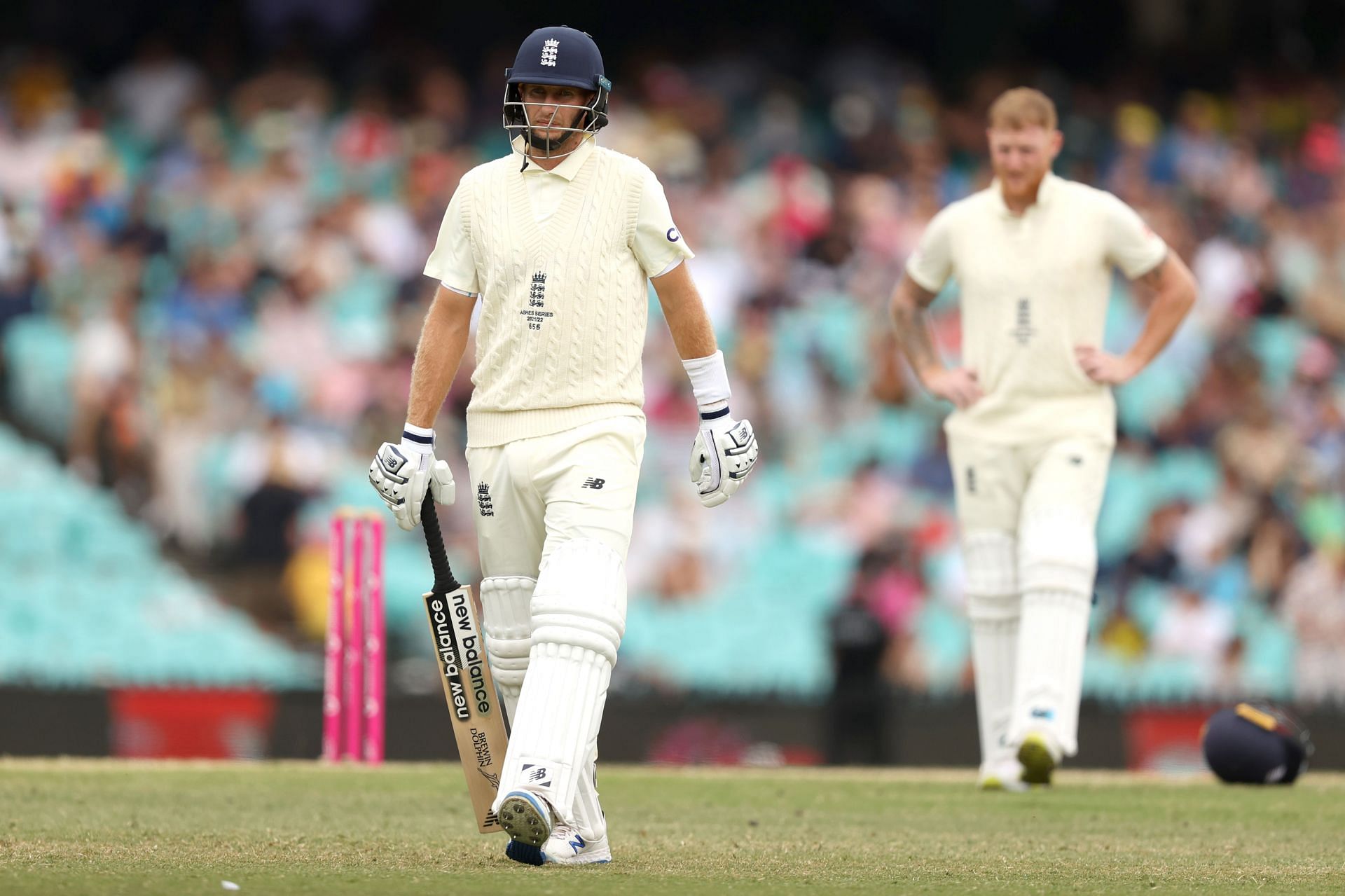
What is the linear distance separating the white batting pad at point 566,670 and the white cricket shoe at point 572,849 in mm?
96

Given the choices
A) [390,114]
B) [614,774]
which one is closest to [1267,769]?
[614,774]

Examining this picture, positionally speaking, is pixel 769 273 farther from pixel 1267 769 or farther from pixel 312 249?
pixel 1267 769

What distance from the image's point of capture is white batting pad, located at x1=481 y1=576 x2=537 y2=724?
4.99m

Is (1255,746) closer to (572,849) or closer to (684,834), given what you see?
(684,834)

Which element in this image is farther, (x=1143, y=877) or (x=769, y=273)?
(x=769, y=273)

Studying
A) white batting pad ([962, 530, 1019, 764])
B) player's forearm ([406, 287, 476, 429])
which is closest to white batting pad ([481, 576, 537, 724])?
player's forearm ([406, 287, 476, 429])

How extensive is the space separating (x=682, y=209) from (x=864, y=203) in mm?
1280

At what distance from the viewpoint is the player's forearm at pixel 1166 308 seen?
300 inches

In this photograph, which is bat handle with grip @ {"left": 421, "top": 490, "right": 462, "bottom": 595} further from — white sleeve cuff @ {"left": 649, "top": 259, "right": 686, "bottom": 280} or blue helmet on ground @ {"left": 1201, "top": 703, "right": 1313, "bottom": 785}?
blue helmet on ground @ {"left": 1201, "top": 703, "right": 1313, "bottom": 785}

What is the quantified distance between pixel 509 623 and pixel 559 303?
0.78m

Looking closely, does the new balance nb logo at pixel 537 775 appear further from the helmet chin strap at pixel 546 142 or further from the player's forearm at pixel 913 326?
the player's forearm at pixel 913 326

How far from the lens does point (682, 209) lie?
1425 cm

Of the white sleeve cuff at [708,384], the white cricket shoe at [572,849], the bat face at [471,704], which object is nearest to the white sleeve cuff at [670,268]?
the white sleeve cuff at [708,384]

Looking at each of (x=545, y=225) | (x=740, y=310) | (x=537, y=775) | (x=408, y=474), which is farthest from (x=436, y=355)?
(x=740, y=310)
